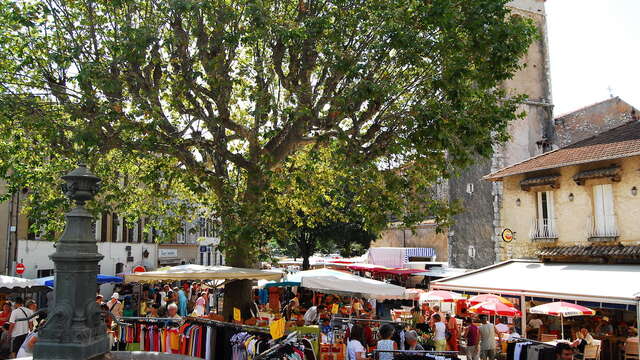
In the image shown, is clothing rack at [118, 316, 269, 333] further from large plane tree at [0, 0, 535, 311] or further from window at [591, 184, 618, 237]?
window at [591, 184, 618, 237]

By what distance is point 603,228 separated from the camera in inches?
786

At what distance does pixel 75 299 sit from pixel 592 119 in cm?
3134

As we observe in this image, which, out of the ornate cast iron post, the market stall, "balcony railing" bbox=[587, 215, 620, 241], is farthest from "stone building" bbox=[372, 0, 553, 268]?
the ornate cast iron post

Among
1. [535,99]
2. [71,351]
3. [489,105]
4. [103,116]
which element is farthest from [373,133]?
[535,99]

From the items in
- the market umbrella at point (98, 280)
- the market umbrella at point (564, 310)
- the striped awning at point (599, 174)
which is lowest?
the market umbrella at point (564, 310)

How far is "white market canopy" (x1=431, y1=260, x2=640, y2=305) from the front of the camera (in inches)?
559

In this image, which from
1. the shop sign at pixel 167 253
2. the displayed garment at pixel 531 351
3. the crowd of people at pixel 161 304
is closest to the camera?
the displayed garment at pixel 531 351

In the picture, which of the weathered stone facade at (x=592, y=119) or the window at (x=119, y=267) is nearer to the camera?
the weathered stone facade at (x=592, y=119)

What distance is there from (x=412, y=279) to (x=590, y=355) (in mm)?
20025

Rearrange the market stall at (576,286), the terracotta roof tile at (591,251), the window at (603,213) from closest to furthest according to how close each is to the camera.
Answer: the market stall at (576,286) < the terracotta roof tile at (591,251) < the window at (603,213)

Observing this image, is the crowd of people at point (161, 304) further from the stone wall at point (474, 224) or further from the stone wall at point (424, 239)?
the stone wall at point (424, 239)

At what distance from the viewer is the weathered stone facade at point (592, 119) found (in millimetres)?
30688

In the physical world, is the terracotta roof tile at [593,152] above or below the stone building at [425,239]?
above

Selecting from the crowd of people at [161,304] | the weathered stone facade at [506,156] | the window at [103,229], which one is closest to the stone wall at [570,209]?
the weathered stone facade at [506,156]
